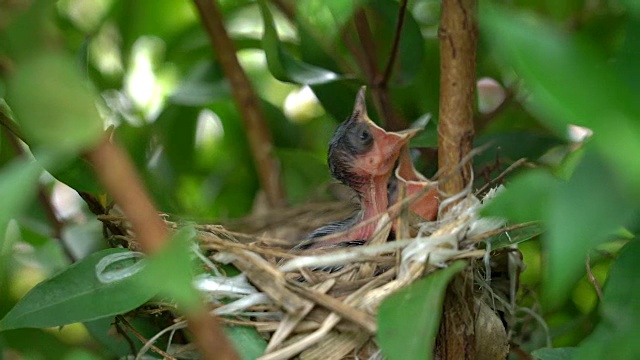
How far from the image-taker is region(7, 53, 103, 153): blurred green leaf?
0.41 m

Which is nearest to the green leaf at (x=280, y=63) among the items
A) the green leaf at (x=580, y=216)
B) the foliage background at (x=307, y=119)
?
the foliage background at (x=307, y=119)

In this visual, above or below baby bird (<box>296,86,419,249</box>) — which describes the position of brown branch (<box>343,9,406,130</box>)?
above

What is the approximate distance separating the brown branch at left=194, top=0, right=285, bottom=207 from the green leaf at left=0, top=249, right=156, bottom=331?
56cm

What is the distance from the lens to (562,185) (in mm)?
463

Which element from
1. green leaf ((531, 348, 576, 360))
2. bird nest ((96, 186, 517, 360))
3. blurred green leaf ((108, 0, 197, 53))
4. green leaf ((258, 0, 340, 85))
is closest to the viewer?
green leaf ((531, 348, 576, 360))

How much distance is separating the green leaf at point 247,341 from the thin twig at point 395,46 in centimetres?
43

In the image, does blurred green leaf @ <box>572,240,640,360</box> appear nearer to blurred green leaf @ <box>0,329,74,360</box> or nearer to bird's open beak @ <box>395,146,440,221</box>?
bird's open beak @ <box>395,146,440,221</box>

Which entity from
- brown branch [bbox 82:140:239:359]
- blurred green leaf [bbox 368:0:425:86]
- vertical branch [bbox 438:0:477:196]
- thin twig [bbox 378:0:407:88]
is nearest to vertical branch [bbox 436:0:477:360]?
vertical branch [bbox 438:0:477:196]

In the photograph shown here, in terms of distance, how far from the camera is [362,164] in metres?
1.38

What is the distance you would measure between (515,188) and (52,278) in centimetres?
49

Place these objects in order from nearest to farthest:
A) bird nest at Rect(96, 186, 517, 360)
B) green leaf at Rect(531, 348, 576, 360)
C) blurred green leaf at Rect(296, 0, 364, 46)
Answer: blurred green leaf at Rect(296, 0, 364, 46) < green leaf at Rect(531, 348, 576, 360) < bird nest at Rect(96, 186, 517, 360)

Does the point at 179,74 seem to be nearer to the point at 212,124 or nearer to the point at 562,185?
the point at 212,124

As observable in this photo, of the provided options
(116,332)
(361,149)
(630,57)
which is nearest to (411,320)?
(630,57)

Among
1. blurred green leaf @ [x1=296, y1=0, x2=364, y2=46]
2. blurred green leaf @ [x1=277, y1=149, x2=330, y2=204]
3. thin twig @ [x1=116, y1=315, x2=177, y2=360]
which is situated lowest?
blurred green leaf @ [x1=277, y1=149, x2=330, y2=204]
